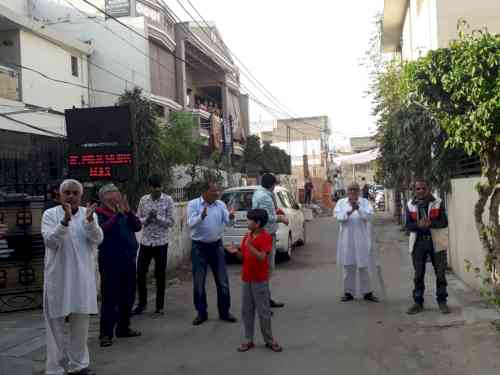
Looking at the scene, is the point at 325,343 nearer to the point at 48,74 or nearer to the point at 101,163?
the point at 101,163

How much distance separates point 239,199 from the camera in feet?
42.8

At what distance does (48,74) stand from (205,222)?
51.3 ft

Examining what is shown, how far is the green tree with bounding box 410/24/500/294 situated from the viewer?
6.30 metres

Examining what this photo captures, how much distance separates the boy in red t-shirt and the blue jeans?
137 cm

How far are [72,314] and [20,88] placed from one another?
15.6 m

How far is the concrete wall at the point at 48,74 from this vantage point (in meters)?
19.7

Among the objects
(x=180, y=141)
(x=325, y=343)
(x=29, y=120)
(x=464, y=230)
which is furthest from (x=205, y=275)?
(x=29, y=120)

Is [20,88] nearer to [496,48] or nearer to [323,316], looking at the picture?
[323,316]

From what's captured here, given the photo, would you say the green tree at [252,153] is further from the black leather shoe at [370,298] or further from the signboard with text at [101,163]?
the black leather shoe at [370,298]

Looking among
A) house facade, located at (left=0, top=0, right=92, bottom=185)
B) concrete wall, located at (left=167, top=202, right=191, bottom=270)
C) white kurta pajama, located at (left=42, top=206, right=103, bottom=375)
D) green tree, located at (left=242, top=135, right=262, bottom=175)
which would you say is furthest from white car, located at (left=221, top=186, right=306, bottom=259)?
green tree, located at (left=242, top=135, right=262, bottom=175)

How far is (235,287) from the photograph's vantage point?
1020cm

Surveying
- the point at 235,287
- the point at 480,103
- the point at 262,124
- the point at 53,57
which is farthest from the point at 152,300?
the point at 262,124

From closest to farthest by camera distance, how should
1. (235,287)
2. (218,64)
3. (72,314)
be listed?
(72,314) → (235,287) → (218,64)

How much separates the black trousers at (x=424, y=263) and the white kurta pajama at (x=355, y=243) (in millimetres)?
1039
